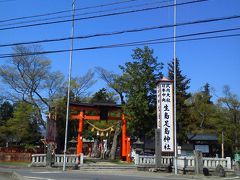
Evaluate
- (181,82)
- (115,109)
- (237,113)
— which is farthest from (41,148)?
(237,113)

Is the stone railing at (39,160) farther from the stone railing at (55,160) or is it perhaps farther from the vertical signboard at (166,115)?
the vertical signboard at (166,115)

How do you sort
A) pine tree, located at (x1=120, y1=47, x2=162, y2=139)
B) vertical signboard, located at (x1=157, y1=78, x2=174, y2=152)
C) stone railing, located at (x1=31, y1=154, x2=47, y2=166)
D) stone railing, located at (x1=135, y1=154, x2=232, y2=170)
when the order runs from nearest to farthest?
stone railing, located at (x1=135, y1=154, x2=232, y2=170)
vertical signboard, located at (x1=157, y1=78, x2=174, y2=152)
stone railing, located at (x1=31, y1=154, x2=47, y2=166)
pine tree, located at (x1=120, y1=47, x2=162, y2=139)

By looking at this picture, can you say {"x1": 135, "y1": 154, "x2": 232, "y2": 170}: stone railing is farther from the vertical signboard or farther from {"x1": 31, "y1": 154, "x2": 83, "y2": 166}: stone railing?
{"x1": 31, "y1": 154, "x2": 83, "y2": 166}: stone railing

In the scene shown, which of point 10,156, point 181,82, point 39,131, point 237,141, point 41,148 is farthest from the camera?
point 181,82

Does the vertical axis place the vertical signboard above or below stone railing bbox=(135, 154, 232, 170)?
above

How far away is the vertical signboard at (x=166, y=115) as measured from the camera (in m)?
27.3

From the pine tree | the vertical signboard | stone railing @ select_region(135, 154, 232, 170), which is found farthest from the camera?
the pine tree

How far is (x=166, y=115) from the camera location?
27.6m

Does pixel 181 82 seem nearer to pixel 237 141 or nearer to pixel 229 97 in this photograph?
pixel 229 97

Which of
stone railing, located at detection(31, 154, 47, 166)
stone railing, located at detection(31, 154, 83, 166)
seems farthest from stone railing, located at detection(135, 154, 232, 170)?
stone railing, located at detection(31, 154, 47, 166)

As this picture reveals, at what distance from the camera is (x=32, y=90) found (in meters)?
55.3

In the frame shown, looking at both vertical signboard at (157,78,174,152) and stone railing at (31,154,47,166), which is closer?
vertical signboard at (157,78,174,152)

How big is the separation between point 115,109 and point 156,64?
7218mm

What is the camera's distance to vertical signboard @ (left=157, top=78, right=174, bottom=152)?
27.3 meters
